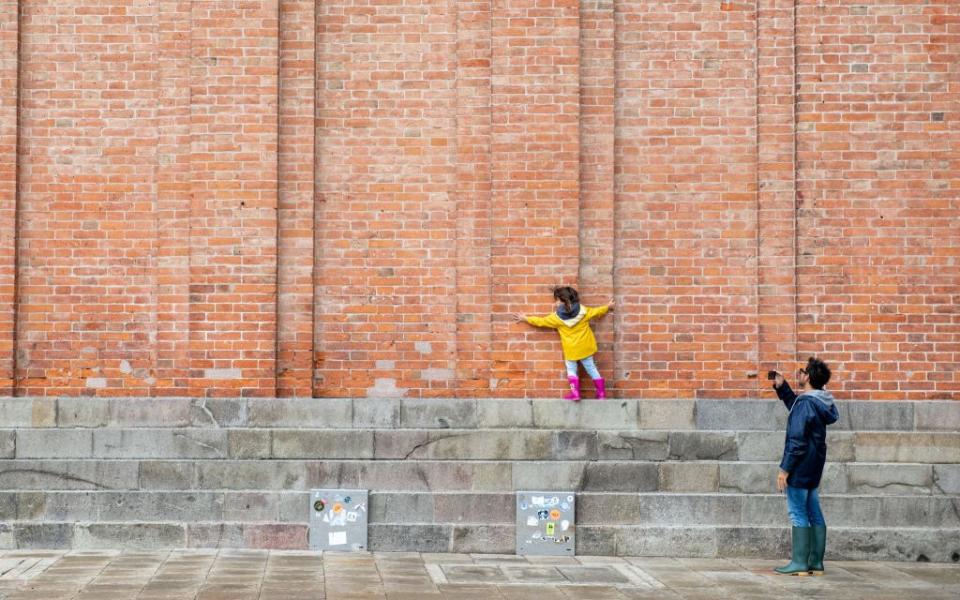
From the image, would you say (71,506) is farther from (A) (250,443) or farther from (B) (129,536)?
(A) (250,443)

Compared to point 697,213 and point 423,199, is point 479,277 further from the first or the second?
point 697,213

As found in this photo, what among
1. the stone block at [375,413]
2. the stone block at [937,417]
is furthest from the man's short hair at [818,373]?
the stone block at [375,413]

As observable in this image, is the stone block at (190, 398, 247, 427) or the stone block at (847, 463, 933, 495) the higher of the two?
the stone block at (190, 398, 247, 427)

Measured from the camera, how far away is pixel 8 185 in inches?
460

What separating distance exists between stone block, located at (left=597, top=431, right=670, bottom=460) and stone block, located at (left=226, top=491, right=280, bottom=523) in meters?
3.19

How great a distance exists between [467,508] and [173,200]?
4249mm

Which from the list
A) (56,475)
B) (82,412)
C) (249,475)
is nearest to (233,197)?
(82,412)

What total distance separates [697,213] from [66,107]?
6.48 meters

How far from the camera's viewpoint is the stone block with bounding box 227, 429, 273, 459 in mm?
11367

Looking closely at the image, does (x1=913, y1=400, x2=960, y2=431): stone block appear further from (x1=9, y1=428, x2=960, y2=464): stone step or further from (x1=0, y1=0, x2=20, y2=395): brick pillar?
(x1=0, y1=0, x2=20, y2=395): brick pillar

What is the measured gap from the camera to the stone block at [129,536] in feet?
36.0

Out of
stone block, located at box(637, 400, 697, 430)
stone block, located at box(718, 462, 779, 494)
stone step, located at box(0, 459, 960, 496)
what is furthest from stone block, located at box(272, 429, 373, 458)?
stone block, located at box(718, 462, 779, 494)

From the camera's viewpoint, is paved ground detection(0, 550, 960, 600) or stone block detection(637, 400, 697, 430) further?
stone block detection(637, 400, 697, 430)

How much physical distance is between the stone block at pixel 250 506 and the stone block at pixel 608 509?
291 centimetres
